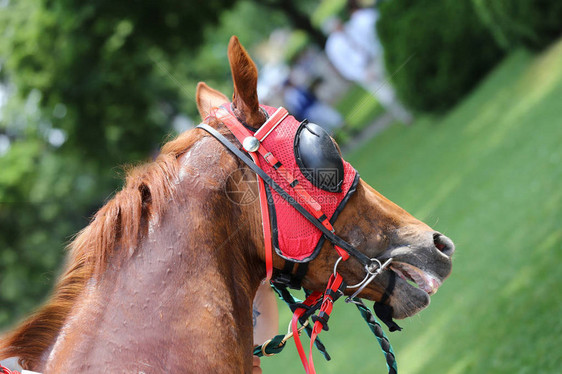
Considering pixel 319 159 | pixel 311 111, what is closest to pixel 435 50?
pixel 311 111

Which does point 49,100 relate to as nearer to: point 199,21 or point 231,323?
point 199,21

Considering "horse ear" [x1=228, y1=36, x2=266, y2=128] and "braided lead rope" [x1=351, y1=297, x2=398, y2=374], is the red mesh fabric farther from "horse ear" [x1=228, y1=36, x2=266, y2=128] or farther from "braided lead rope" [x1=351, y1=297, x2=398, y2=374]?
"braided lead rope" [x1=351, y1=297, x2=398, y2=374]

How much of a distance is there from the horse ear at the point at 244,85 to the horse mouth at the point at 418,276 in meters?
0.97

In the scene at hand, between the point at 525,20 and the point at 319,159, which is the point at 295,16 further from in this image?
the point at 319,159

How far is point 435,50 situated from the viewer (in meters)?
14.6

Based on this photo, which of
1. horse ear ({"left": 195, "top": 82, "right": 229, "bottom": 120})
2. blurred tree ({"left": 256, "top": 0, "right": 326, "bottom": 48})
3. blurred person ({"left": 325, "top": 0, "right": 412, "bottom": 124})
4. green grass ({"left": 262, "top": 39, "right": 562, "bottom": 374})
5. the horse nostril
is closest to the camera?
the horse nostril

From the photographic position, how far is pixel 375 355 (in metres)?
7.16

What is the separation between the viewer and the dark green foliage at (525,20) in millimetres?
11656

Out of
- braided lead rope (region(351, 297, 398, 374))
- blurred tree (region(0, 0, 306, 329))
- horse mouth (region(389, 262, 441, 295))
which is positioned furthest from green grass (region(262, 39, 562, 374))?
blurred tree (region(0, 0, 306, 329))

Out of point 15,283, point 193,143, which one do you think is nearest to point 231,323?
point 193,143

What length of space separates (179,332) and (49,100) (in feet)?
46.9

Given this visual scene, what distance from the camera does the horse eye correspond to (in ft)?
8.96

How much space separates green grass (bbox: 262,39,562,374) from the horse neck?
320 centimetres

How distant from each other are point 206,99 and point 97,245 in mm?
1049
